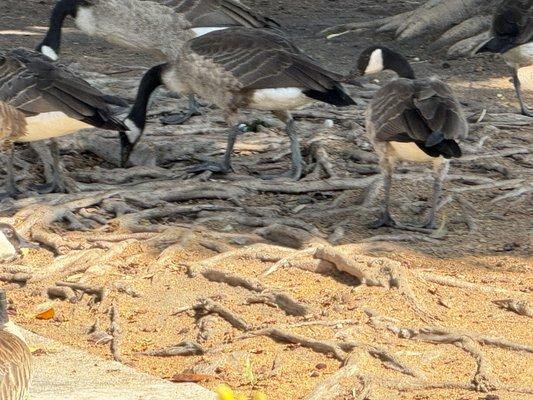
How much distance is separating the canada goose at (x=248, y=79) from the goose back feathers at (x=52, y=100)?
3.09 ft

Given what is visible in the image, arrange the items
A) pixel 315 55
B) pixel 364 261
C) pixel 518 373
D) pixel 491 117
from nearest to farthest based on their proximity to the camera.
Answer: pixel 518 373
pixel 364 261
pixel 491 117
pixel 315 55

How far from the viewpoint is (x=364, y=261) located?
21.2ft

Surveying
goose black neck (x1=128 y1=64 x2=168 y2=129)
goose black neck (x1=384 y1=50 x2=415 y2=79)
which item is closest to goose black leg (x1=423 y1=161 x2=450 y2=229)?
goose black neck (x1=384 y1=50 x2=415 y2=79)

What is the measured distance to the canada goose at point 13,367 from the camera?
386 cm

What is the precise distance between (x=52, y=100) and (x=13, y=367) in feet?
12.4

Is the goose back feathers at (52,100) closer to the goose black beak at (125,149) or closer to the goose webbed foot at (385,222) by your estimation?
the goose black beak at (125,149)

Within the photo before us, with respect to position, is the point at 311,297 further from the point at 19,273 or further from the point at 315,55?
the point at 315,55

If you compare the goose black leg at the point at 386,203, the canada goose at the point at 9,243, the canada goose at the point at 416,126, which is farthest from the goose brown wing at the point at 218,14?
the canada goose at the point at 9,243

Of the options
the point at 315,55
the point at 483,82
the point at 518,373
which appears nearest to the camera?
the point at 518,373

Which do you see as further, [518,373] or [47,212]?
[47,212]

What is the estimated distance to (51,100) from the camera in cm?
745

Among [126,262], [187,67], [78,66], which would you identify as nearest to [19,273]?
[126,262]

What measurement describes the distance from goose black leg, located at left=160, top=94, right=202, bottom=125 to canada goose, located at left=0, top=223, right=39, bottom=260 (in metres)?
3.74

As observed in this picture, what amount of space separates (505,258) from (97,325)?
240 cm
